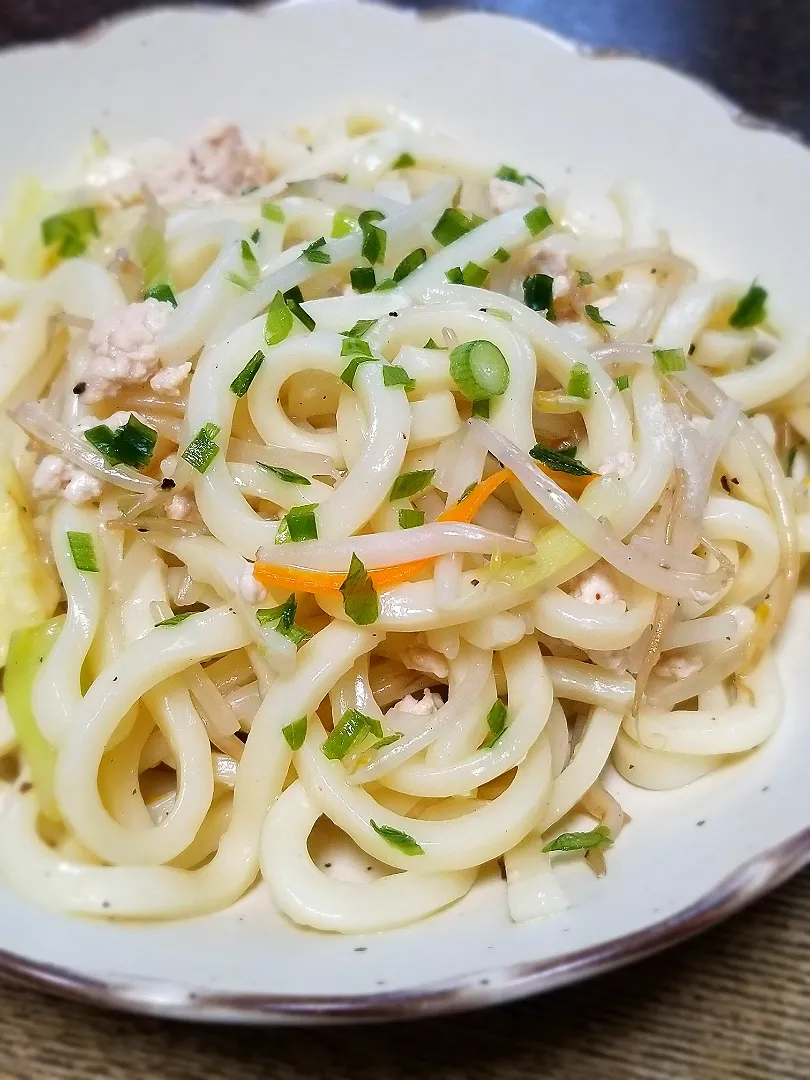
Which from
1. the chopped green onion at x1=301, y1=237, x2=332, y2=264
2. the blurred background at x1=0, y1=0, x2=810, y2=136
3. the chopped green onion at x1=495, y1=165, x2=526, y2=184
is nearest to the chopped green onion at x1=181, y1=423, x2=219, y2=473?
the chopped green onion at x1=301, y1=237, x2=332, y2=264

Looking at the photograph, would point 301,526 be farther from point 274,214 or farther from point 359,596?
point 274,214

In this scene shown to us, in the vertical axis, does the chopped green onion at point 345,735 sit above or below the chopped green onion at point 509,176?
below

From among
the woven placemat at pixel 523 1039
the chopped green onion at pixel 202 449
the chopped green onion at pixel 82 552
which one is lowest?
the woven placemat at pixel 523 1039

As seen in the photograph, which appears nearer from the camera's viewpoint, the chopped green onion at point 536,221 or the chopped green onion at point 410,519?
the chopped green onion at point 410,519

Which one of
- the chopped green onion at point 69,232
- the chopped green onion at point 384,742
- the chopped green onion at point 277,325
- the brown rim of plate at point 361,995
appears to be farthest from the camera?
the chopped green onion at point 69,232

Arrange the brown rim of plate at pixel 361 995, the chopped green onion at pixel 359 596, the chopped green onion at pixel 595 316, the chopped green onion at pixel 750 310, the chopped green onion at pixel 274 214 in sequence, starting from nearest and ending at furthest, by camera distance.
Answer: the brown rim of plate at pixel 361 995, the chopped green onion at pixel 359 596, the chopped green onion at pixel 595 316, the chopped green onion at pixel 274 214, the chopped green onion at pixel 750 310

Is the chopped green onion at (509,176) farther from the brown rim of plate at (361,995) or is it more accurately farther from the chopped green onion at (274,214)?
the brown rim of plate at (361,995)

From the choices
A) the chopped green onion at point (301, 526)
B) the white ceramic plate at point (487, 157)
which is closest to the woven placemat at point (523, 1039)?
the white ceramic plate at point (487, 157)

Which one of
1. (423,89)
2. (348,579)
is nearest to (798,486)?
(348,579)

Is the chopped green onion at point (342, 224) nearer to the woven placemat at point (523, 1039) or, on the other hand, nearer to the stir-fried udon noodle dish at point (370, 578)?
the stir-fried udon noodle dish at point (370, 578)
